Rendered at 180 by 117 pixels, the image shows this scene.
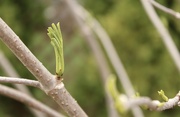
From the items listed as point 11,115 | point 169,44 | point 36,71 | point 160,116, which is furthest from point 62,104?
point 11,115

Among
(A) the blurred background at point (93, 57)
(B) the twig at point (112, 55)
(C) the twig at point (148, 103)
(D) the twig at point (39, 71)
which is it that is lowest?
(C) the twig at point (148, 103)

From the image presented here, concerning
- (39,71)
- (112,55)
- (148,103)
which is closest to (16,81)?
(39,71)

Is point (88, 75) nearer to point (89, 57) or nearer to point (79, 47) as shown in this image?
point (89, 57)

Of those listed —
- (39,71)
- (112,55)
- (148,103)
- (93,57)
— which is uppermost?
(93,57)

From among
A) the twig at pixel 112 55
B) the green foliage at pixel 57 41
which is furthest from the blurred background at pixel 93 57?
the green foliage at pixel 57 41

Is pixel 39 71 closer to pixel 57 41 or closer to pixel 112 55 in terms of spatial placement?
pixel 57 41

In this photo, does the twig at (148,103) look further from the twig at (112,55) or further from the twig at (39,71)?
the twig at (112,55)

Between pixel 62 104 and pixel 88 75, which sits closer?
pixel 62 104
